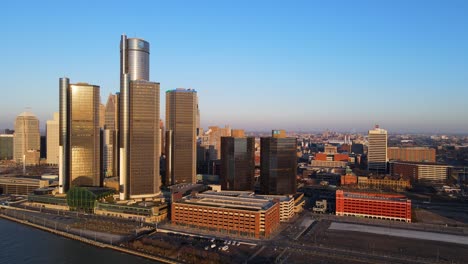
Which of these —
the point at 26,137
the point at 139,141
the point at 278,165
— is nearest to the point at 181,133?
the point at 139,141

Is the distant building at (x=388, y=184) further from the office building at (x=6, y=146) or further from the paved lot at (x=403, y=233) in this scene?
the office building at (x=6, y=146)

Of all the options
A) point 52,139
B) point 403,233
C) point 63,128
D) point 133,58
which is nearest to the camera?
point 403,233

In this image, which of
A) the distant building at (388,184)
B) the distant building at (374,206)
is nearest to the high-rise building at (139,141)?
the distant building at (374,206)

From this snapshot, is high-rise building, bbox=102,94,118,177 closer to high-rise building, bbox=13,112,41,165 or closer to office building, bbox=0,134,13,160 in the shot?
high-rise building, bbox=13,112,41,165

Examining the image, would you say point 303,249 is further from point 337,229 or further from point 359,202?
point 359,202

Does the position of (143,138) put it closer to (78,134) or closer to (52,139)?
(78,134)

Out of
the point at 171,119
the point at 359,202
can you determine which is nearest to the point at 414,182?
the point at 359,202
